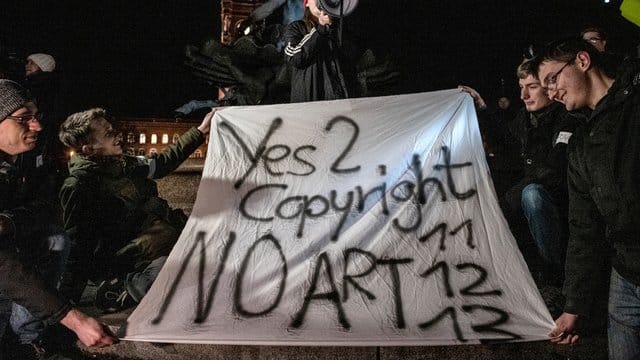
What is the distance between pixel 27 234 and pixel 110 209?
72 cm

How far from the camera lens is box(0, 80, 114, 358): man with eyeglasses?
2.26 m

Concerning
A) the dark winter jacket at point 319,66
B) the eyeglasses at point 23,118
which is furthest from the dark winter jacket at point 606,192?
the eyeglasses at point 23,118

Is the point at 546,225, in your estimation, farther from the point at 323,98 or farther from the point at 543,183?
the point at 323,98

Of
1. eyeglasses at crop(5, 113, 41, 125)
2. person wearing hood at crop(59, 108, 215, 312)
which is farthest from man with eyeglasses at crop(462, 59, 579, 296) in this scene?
eyeglasses at crop(5, 113, 41, 125)

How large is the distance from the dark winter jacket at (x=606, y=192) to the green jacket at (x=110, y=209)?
2626mm

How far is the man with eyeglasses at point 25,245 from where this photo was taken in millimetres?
2258

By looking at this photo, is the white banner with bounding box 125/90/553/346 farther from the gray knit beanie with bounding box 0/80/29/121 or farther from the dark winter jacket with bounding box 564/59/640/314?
the gray knit beanie with bounding box 0/80/29/121

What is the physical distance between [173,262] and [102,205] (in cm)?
112

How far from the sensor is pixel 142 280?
343 centimetres

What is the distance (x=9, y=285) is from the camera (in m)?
2.24

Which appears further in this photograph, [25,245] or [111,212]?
[111,212]

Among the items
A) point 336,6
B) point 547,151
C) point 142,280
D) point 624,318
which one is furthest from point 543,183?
point 142,280

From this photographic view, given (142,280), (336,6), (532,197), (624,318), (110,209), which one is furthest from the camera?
(336,6)

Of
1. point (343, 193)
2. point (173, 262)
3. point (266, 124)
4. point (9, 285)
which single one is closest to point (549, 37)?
point (343, 193)
